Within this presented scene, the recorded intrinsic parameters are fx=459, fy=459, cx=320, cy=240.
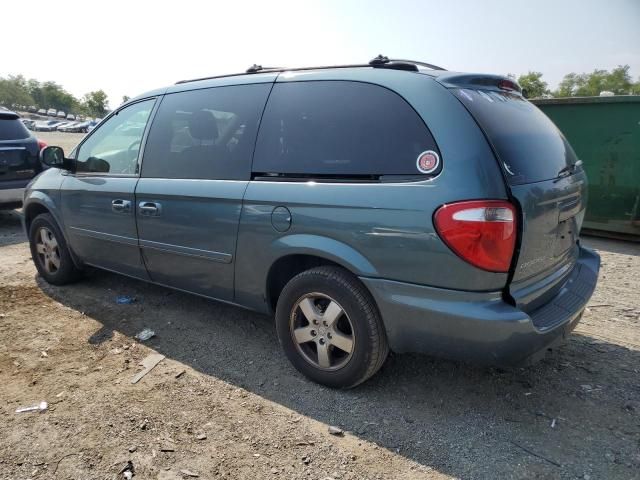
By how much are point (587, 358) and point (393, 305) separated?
1708 mm

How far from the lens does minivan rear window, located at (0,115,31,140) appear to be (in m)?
6.85

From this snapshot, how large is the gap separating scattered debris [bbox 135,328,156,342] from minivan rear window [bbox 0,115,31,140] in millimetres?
5095

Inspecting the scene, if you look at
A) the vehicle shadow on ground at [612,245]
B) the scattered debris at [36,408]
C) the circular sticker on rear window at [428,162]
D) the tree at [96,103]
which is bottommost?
the scattered debris at [36,408]

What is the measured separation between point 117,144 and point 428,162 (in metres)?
2.79

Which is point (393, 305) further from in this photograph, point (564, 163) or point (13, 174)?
point (13, 174)

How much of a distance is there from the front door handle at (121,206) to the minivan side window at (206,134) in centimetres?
28

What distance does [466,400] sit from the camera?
2719 millimetres

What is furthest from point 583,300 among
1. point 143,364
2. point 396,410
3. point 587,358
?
point 143,364

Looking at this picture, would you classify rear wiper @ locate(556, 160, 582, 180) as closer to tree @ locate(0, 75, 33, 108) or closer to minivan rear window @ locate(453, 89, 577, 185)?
minivan rear window @ locate(453, 89, 577, 185)

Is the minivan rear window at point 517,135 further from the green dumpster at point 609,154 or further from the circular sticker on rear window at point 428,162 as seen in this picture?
the green dumpster at point 609,154

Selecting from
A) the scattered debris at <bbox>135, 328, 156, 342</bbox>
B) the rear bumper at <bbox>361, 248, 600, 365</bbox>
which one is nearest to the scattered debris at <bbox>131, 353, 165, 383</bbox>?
the scattered debris at <bbox>135, 328, 156, 342</bbox>

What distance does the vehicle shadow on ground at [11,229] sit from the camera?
6434mm

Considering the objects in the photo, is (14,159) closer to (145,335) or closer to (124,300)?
(124,300)

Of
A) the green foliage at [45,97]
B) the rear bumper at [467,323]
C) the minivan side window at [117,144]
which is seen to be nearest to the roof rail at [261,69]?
the minivan side window at [117,144]
